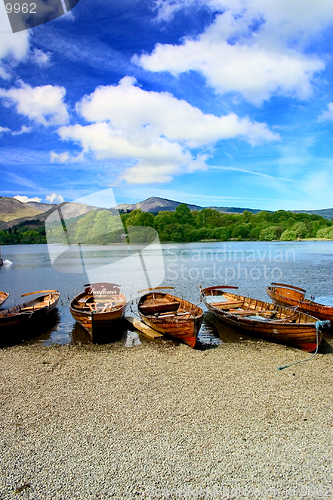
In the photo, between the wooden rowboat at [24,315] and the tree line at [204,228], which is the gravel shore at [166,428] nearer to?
the wooden rowboat at [24,315]

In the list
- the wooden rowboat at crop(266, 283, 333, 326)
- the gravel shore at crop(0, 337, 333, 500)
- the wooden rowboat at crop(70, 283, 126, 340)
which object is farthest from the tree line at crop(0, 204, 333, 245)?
the gravel shore at crop(0, 337, 333, 500)

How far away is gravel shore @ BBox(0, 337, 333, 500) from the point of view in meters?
5.63

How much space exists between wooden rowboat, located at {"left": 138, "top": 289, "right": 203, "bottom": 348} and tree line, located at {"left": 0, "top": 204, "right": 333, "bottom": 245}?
299 feet

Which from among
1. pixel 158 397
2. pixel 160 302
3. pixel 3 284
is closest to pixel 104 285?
pixel 160 302

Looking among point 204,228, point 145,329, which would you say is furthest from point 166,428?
point 204,228

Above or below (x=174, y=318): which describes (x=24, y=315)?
above

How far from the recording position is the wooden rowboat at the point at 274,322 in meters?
12.2

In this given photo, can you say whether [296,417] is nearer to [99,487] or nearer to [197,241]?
[99,487]

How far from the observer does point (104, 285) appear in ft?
69.7

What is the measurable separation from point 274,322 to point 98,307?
9.70 metres

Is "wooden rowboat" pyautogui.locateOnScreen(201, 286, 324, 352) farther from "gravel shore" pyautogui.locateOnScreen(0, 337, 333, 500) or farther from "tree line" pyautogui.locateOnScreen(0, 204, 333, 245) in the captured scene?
"tree line" pyautogui.locateOnScreen(0, 204, 333, 245)

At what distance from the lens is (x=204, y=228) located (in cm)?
15000

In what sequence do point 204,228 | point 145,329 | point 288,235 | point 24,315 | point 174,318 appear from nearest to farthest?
point 174,318
point 24,315
point 145,329
point 204,228
point 288,235

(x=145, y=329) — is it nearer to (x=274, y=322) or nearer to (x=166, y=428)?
(x=274, y=322)
